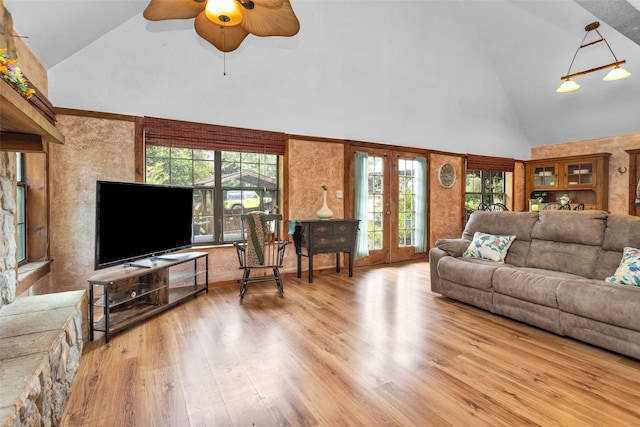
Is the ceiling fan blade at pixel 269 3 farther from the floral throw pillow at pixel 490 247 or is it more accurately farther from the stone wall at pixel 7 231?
the floral throw pillow at pixel 490 247

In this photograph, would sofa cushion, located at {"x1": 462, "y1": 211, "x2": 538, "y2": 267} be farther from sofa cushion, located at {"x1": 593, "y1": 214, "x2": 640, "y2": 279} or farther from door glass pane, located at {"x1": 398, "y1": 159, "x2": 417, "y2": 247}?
door glass pane, located at {"x1": 398, "y1": 159, "x2": 417, "y2": 247}

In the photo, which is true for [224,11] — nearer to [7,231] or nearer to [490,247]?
[7,231]

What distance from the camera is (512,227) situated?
3.68m

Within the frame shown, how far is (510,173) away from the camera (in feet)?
24.3

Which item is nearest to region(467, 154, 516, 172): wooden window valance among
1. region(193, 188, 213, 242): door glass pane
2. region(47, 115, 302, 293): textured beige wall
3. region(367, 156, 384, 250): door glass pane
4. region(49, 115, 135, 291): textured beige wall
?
region(367, 156, 384, 250): door glass pane

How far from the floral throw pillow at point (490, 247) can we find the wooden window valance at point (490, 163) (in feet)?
11.4

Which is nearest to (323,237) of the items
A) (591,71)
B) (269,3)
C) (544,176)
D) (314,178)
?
(314,178)

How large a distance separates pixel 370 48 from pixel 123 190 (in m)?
4.06

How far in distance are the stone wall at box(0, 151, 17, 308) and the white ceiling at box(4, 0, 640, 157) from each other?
3.78 feet

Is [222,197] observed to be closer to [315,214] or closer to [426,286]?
[315,214]

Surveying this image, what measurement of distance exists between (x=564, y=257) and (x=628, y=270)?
58 cm

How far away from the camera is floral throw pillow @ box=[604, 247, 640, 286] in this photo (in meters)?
2.52

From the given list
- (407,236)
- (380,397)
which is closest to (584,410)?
(380,397)

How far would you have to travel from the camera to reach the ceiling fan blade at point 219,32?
238 centimetres
